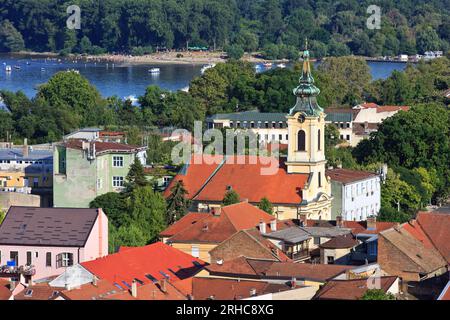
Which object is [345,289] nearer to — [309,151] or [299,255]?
[299,255]

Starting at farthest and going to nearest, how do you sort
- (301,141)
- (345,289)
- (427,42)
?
(427,42), (301,141), (345,289)

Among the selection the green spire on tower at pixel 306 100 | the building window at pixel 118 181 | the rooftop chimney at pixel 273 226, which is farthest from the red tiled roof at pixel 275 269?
the building window at pixel 118 181

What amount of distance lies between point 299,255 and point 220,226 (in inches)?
60.7

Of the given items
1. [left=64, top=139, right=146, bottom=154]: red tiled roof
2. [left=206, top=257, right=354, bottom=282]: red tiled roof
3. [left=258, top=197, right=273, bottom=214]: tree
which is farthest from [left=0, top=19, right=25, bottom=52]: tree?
[left=206, top=257, right=354, bottom=282]: red tiled roof

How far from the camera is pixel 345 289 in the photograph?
13.3 metres

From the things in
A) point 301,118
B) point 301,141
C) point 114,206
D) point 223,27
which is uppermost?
point 301,118

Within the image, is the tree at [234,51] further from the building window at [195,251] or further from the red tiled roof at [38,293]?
the red tiled roof at [38,293]

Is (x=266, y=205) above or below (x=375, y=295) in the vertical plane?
below

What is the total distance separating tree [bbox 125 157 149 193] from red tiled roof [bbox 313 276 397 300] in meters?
11.2

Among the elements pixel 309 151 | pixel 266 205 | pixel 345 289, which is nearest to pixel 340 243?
pixel 266 205

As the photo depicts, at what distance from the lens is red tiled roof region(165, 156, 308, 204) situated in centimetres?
2361

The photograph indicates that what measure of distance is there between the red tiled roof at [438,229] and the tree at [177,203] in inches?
189

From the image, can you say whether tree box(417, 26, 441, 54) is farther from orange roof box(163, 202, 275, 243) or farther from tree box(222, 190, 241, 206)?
orange roof box(163, 202, 275, 243)
